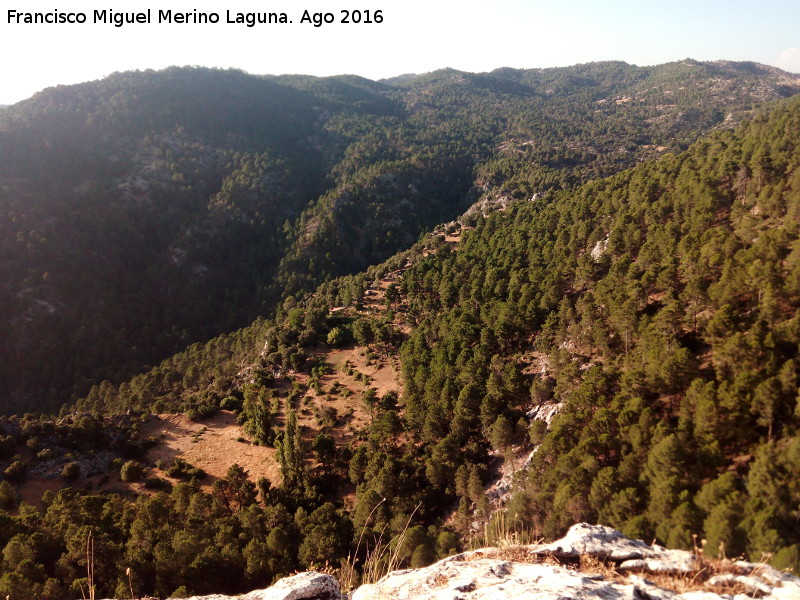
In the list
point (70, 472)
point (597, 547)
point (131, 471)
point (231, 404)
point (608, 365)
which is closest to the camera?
point (597, 547)

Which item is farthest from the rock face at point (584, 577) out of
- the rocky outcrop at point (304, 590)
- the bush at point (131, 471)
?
the bush at point (131, 471)

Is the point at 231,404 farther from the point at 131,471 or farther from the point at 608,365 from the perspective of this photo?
the point at 608,365

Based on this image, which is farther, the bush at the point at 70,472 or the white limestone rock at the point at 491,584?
the bush at the point at 70,472

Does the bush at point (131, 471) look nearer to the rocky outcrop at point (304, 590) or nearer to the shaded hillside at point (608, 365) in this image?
the shaded hillside at point (608, 365)

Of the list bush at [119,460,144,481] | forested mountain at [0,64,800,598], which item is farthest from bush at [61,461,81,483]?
bush at [119,460,144,481]

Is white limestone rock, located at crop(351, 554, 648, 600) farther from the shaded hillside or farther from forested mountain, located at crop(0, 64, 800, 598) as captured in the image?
the shaded hillside

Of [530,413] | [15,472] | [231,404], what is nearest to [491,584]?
[530,413]

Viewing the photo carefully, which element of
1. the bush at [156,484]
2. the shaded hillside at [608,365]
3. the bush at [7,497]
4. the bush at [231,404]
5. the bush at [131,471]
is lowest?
the bush at [156,484]
